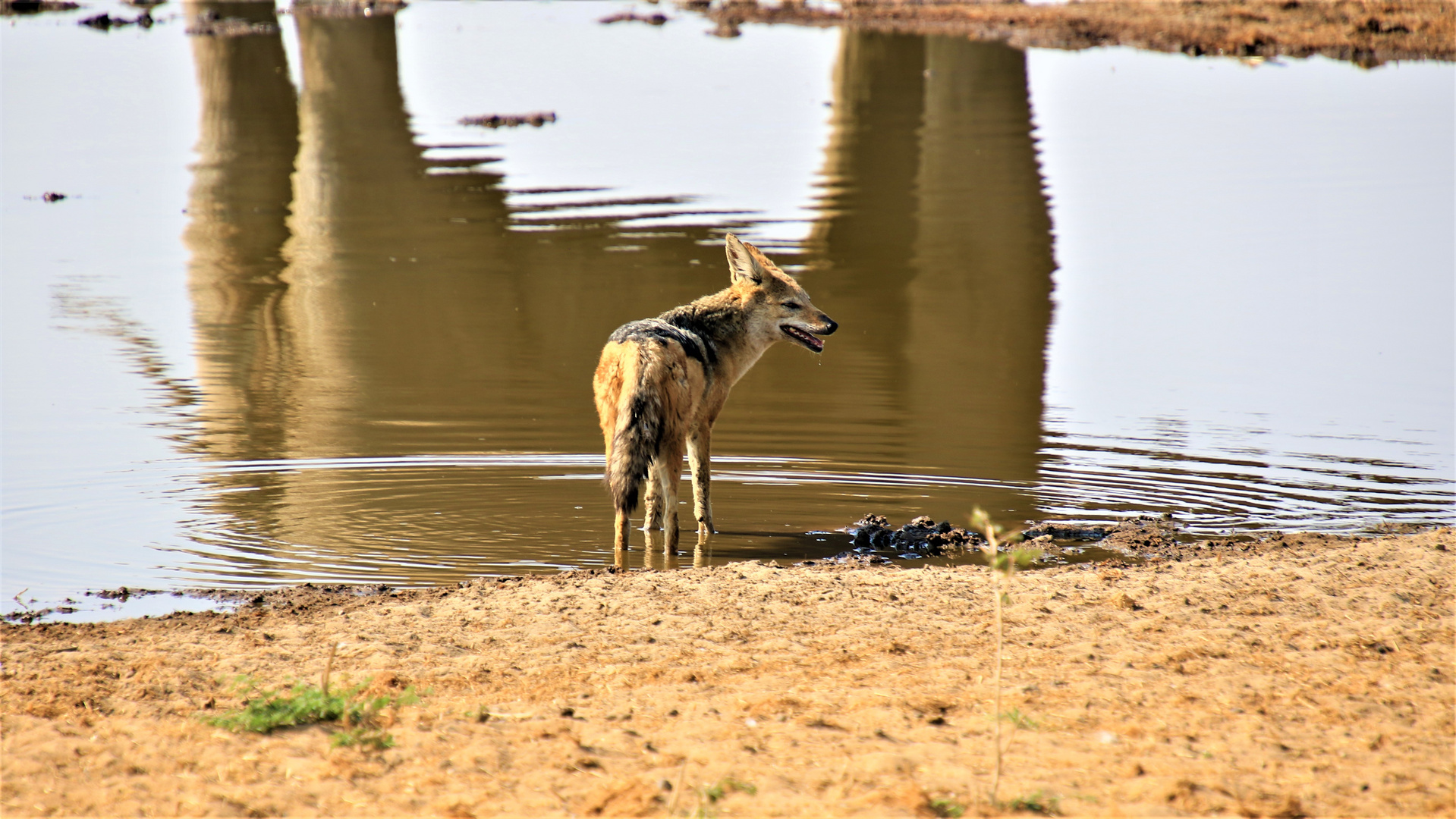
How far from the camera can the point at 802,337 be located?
862 centimetres

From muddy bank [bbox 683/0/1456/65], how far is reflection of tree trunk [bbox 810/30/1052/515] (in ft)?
19.2

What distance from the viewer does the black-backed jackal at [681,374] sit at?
273 inches

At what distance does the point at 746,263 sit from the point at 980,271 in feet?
23.1

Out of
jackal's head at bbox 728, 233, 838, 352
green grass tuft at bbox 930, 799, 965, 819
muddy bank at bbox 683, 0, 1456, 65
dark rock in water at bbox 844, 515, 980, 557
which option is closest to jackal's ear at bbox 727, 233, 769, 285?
jackal's head at bbox 728, 233, 838, 352

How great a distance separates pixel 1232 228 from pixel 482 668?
1409 cm

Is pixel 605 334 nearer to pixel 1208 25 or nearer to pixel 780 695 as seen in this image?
pixel 780 695

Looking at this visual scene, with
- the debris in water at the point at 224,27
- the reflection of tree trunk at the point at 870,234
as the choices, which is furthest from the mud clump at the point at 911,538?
the debris in water at the point at 224,27

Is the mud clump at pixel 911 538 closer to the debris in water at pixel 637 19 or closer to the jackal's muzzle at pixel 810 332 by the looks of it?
the jackal's muzzle at pixel 810 332

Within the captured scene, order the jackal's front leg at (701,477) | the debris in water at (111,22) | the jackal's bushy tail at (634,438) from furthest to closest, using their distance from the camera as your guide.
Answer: the debris in water at (111,22)
the jackal's front leg at (701,477)
the jackal's bushy tail at (634,438)

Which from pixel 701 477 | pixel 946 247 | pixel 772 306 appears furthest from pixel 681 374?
pixel 946 247

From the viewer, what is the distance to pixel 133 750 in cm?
426

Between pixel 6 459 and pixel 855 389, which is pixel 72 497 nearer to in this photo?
pixel 6 459

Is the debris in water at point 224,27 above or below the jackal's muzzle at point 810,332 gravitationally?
above

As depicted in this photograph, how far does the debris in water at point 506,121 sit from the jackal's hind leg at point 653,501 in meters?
17.9
